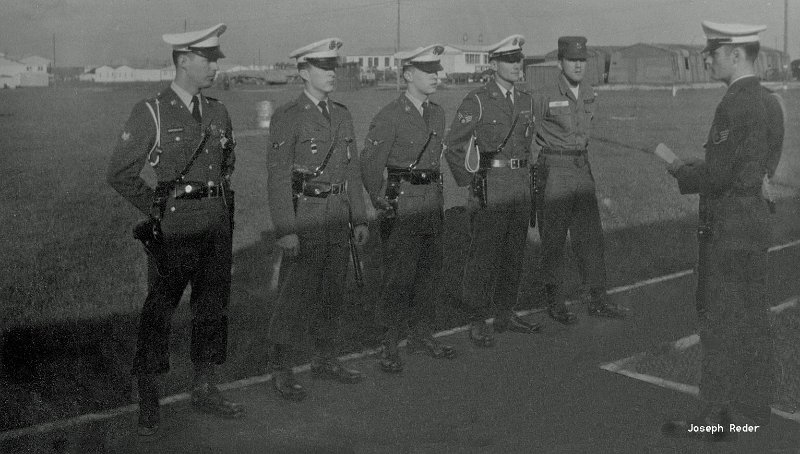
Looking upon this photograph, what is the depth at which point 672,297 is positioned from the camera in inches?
285

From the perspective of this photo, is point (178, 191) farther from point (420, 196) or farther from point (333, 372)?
point (420, 196)

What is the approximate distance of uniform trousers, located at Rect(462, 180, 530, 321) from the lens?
6043 mm

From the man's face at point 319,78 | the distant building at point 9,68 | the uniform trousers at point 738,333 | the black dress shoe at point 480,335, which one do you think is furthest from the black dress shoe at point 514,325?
the distant building at point 9,68

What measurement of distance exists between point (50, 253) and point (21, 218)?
2.38m

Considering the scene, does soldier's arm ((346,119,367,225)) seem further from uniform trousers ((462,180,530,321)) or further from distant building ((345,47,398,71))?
distant building ((345,47,398,71))

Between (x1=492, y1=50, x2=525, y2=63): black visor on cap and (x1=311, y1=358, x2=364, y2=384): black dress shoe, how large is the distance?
2.33 metres

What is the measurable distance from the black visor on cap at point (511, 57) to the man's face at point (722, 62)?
172cm

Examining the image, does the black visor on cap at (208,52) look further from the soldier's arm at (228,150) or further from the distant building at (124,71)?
the distant building at (124,71)

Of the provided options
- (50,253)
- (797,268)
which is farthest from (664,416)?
(50,253)

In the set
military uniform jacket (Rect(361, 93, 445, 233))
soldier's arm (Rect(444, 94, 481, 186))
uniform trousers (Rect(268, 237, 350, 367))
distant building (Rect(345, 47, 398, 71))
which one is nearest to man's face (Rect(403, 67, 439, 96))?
military uniform jacket (Rect(361, 93, 445, 233))

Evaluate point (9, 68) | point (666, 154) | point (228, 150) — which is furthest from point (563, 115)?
point (9, 68)

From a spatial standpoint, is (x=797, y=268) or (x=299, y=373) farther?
(x=797, y=268)

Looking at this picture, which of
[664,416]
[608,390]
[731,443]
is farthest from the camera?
[608,390]

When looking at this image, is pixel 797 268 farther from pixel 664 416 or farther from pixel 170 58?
pixel 170 58
